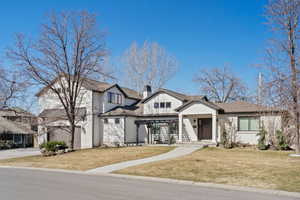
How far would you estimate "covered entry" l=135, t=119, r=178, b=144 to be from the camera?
31.4m

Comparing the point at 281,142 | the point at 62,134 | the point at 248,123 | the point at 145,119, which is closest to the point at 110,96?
the point at 145,119

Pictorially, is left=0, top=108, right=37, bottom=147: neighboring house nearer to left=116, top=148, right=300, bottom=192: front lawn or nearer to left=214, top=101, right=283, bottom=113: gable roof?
left=214, top=101, right=283, bottom=113: gable roof

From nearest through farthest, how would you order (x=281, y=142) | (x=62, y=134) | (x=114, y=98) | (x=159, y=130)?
(x=281, y=142) < (x=159, y=130) < (x=62, y=134) < (x=114, y=98)

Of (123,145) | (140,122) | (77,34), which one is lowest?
(123,145)

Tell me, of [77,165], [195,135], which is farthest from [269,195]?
[195,135]

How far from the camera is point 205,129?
100 feet

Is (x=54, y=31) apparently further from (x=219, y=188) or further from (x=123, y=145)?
(x=219, y=188)

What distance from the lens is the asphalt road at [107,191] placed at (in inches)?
359

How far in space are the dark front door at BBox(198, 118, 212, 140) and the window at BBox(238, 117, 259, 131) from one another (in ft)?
11.5

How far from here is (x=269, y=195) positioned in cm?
984

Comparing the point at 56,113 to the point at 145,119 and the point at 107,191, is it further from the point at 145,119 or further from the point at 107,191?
the point at 107,191

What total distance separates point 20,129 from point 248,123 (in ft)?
90.9

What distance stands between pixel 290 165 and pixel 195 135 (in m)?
15.0

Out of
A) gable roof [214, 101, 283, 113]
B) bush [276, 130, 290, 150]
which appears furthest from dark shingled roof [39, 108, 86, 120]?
bush [276, 130, 290, 150]
